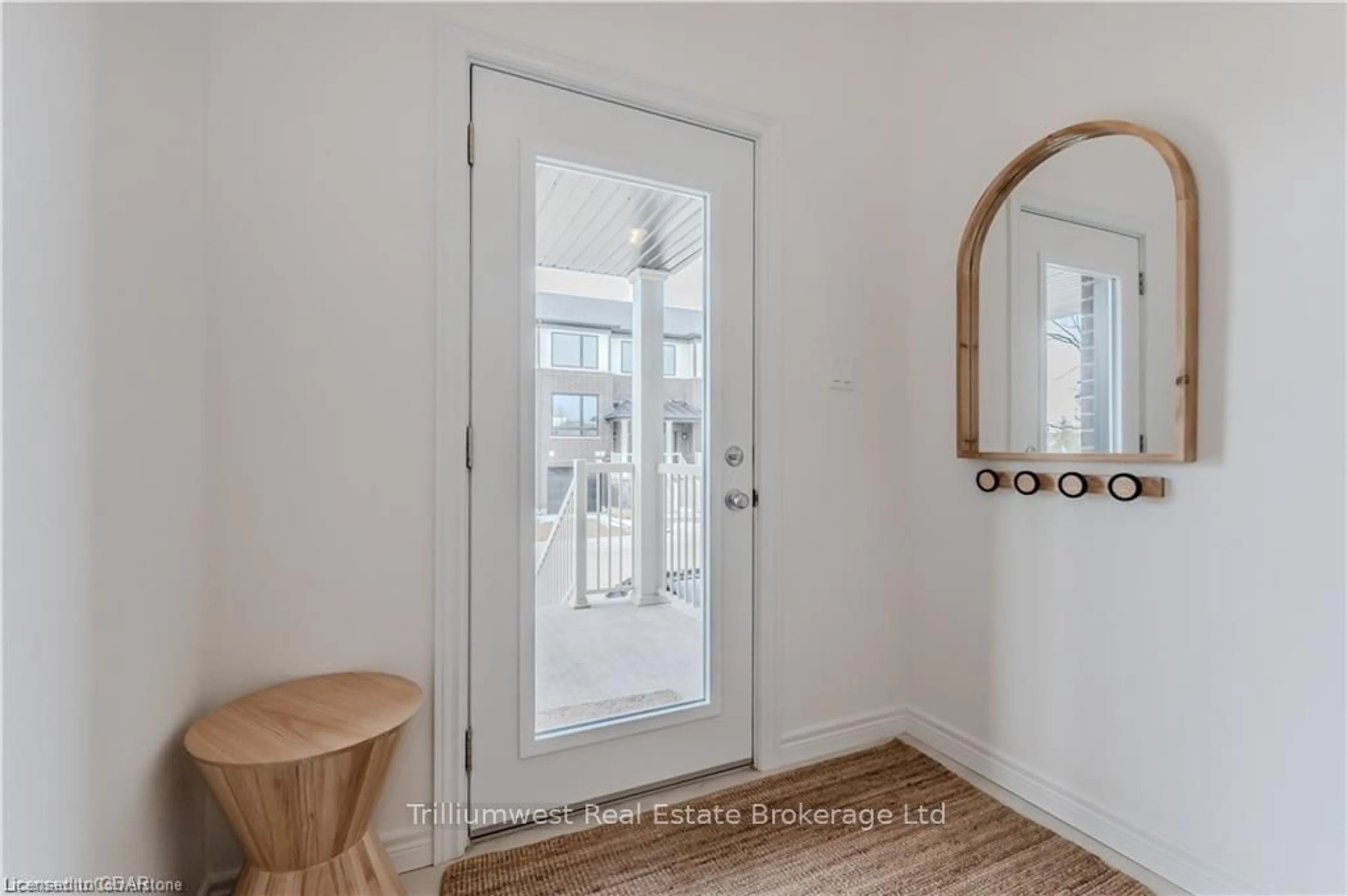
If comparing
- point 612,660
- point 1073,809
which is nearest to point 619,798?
point 612,660

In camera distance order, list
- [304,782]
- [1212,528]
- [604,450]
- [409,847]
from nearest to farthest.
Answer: [304,782]
[1212,528]
[409,847]
[604,450]

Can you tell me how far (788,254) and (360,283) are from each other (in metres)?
1.22

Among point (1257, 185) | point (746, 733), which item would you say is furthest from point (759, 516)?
point (1257, 185)

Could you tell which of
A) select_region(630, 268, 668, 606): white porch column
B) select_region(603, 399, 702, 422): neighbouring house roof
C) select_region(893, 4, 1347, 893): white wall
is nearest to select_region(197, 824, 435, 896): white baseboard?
select_region(630, 268, 668, 606): white porch column

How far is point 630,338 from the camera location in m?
1.79

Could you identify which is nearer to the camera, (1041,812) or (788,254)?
(1041,812)

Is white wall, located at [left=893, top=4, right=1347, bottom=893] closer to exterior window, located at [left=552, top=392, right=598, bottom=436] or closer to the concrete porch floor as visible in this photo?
the concrete porch floor

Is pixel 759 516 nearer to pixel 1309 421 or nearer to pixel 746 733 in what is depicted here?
pixel 746 733

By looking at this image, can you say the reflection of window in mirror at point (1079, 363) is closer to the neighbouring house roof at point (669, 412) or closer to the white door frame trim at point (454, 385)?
the neighbouring house roof at point (669, 412)

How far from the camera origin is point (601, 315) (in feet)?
5.76

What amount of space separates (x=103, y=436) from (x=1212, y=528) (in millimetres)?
2100

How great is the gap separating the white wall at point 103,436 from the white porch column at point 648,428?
1006 mm

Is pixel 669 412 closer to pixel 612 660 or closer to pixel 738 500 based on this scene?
pixel 738 500

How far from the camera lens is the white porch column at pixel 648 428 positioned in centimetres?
180
